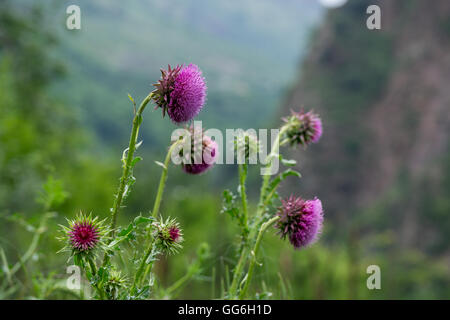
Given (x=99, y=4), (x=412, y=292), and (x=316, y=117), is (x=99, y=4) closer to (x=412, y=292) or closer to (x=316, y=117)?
(x=412, y=292)

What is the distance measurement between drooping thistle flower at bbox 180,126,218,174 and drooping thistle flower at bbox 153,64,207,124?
0.33m

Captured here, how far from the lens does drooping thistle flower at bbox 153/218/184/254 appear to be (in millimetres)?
1726

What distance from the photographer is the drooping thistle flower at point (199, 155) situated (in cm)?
216

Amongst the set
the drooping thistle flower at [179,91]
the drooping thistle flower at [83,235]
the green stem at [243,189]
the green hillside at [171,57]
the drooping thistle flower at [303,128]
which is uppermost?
the green hillside at [171,57]

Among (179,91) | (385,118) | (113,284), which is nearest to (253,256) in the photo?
(113,284)

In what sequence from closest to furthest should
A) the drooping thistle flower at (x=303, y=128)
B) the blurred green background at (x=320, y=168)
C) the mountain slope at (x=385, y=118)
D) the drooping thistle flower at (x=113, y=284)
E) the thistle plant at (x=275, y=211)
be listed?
the drooping thistle flower at (x=113, y=284) → the thistle plant at (x=275, y=211) → the drooping thistle flower at (x=303, y=128) → the blurred green background at (x=320, y=168) → the mountain slope at (x=385, y=118)

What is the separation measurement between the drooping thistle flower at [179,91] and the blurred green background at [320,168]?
26.2 inches

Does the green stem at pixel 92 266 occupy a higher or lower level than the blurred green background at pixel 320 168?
lower

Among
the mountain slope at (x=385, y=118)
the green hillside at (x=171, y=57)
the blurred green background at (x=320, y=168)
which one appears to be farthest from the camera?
the green hillside at (x=171, y=57)

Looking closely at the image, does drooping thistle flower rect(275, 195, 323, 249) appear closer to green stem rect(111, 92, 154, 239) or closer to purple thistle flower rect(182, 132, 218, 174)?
purple thistle flower rect(182, 132, 218, 174)

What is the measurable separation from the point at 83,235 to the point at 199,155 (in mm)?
730

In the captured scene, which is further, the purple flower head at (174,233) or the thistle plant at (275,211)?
the thistle plant at (275,211)

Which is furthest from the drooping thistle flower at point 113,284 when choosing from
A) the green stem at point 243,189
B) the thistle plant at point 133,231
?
the green stem at point 243,189

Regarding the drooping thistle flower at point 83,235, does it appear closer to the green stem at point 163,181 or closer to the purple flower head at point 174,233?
the purple flower head at point 174,233
